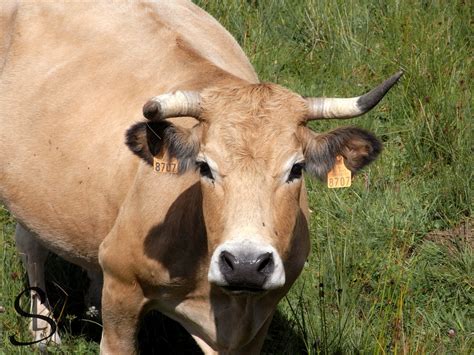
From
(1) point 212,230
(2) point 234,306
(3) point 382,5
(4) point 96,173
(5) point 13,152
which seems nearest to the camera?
(1) point 212,230

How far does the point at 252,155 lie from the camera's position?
17.5 feet

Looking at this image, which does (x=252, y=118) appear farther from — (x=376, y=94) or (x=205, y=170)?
(x=376, y=94)

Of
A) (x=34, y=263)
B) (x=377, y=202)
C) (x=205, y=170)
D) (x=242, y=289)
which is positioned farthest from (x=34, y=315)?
(x=377, y=202)

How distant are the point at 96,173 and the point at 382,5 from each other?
4081 mm

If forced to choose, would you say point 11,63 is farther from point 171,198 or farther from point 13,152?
point 171,198

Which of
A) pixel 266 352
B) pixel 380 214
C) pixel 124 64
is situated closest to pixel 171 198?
pixel 124 64

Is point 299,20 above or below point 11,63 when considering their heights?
below

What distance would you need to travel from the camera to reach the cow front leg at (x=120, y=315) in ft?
20.1

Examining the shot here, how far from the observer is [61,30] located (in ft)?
23.8

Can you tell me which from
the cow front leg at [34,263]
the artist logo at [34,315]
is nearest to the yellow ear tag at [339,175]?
the artist logo at [34,315]

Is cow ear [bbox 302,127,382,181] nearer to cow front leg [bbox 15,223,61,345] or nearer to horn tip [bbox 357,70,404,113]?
horn tip [bbox 357,70,404,113]

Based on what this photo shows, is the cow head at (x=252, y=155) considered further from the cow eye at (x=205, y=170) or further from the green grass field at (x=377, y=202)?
the green grass field at (x=377, y=202)

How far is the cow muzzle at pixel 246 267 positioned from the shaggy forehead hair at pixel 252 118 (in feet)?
1.82

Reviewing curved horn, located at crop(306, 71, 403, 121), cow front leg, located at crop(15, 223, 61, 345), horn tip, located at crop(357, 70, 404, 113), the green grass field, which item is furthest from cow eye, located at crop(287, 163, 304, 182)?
cow front leg, located at crop(15, 223, 61, 345)
